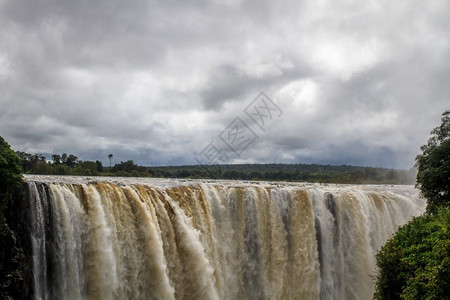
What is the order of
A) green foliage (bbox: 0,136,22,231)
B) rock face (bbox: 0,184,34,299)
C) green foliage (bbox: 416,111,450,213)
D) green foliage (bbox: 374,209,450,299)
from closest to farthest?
green foliage (bbox: 374,209,450,299), rock face (bbox: 0,184,34,299), green foliage (bbox: 0,136,22,231), green foliage (bbox: 416,111,450,213)

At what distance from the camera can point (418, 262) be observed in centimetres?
1334

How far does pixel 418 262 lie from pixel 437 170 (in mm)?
9096

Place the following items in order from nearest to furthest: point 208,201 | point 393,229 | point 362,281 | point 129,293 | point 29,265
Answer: point 29,265, point 129,293, point 208,201, point 362,281, point 393,229

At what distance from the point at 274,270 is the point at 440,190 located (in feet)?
31.2

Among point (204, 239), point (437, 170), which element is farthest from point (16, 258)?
point (437, 170)

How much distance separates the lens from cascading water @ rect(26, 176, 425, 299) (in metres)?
13.1

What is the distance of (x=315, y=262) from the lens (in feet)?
67.7

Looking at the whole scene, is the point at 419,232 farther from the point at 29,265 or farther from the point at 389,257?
the point at 29,265

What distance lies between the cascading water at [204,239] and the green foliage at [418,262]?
5730 mm

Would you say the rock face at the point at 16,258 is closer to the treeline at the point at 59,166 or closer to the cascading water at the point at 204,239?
the cascading water at the point at 204,239

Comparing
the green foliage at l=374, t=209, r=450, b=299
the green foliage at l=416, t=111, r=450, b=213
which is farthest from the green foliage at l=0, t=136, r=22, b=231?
the green foliage at l=416, t=111, r=450, b=213

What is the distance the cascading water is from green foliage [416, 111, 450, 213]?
3447mm

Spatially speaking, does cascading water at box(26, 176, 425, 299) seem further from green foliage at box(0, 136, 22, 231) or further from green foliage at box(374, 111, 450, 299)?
green foliage at box(374, 111, 450, 299)

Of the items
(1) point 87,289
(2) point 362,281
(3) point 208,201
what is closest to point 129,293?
(1) point 87,289
